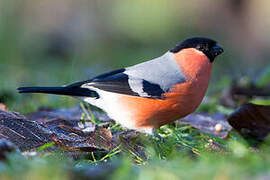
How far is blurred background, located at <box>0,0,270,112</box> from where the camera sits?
1008 centimetres

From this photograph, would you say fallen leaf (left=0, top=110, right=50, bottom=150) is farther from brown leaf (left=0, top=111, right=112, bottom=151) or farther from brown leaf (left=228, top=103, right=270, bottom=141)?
brown leaf (left=228, top=103, right=270, bottom=141)

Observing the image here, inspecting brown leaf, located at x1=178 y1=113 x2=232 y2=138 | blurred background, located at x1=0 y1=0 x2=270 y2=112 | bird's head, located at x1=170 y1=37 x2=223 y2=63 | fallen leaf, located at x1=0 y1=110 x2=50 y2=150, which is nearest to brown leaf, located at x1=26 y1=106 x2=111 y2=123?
brown leaf, located at x1=178 y1=113 x2=232 y2=138

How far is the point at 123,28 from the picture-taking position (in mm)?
11312

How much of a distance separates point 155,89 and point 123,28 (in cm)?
757

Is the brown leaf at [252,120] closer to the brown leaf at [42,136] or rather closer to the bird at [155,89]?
the bird at [155,89]

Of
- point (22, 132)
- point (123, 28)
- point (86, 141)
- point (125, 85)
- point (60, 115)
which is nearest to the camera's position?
point (22, 132)

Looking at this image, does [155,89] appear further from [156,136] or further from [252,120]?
[252,120]

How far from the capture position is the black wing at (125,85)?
12.9ft

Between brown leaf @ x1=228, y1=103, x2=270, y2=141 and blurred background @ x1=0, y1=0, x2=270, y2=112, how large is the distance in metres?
5.42

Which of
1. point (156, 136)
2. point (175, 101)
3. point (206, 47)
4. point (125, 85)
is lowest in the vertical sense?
point (156, 136)

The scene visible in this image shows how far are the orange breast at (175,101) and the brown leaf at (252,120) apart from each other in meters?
0.37

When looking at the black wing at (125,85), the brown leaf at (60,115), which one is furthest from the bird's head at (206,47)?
the brown leaf at (60,115)

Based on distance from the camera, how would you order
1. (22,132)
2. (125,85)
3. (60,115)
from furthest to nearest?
1. (60,115)
2. (125,85)
3. (22,132)

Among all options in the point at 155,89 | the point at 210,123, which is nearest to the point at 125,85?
the point at 155,89
